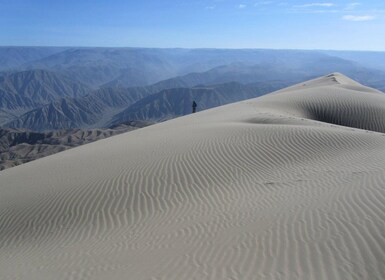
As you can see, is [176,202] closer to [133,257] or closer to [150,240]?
[150,240]

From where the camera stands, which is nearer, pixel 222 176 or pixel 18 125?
pixel 222 176

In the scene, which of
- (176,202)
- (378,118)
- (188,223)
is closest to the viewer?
(188,223)

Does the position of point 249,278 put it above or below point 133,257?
above

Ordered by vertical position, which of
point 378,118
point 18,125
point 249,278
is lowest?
point 18,125

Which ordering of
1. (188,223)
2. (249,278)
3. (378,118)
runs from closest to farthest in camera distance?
1. (249,278)
2. (188,223)
3. (378,118)

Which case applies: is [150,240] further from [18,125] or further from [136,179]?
[18,125]

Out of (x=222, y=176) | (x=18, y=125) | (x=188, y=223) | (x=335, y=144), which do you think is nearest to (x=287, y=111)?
(x=335, y=144)

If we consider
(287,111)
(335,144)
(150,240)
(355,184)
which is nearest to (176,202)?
(150,240)
